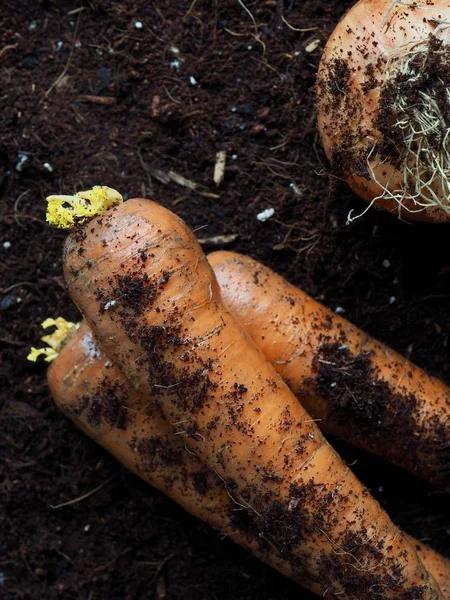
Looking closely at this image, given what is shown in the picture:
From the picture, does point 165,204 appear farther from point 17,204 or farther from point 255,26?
point 255,26

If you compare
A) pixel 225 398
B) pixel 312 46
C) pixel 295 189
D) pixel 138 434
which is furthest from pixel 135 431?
pixel 312 46

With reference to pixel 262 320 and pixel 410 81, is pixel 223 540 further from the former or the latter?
pixel 410 81

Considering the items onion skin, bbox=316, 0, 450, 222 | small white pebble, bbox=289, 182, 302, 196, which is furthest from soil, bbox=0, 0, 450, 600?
onion skin, bbox=316, 0, 450, 222

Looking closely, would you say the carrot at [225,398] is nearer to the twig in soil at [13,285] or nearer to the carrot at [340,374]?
the carrot at [340,374]

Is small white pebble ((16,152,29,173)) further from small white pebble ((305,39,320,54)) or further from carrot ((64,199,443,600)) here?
small white pebble ((305,39,320,54))

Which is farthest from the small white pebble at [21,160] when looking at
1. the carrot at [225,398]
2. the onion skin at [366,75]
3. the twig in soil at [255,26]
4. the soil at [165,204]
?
the onion skin at [366,75]
